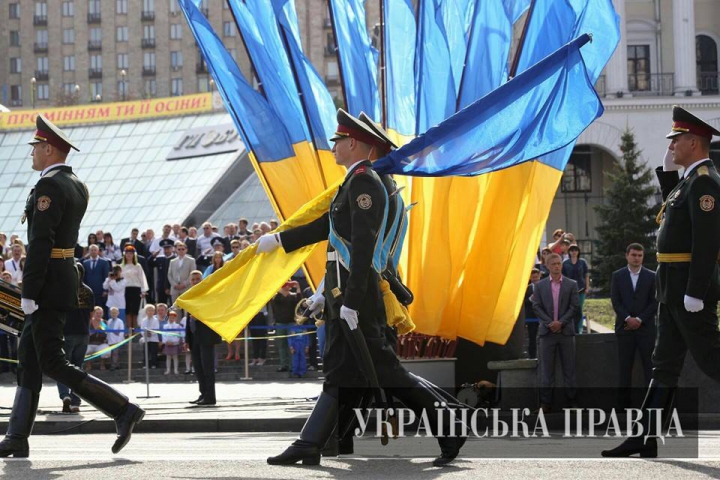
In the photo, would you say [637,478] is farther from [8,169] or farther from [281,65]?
[8,169]

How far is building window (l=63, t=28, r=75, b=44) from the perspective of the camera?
118875mm

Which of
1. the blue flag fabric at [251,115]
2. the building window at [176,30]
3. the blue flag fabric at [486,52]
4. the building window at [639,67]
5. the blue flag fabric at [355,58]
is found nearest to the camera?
the blue flag fabric at [486,52]

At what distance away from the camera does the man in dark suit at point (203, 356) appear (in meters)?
16.2

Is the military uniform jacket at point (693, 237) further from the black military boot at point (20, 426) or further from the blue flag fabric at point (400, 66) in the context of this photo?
the blue flag fabric at point (400, 66)

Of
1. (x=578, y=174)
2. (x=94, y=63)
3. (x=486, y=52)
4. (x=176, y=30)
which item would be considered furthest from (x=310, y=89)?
(x=94, y=63)

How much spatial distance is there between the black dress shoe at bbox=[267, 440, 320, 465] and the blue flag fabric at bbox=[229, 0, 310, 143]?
25.6ft

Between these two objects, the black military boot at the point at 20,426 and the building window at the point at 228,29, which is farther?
the building window at the point at 228,29

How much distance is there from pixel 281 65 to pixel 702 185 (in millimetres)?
8451

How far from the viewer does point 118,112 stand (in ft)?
199

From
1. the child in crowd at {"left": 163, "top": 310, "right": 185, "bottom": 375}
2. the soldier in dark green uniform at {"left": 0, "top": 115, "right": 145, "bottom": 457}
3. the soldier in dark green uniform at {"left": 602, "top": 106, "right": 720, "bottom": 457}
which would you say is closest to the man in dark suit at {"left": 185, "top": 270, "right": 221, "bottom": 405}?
the child in crowd at {"left": 163, "top": 310, "right": 185, "bottom": 375}

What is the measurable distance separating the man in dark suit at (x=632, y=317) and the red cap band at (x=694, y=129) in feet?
19.1

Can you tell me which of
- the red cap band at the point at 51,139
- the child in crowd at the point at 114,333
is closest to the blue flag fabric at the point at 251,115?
the red cap band at the point at 51,139

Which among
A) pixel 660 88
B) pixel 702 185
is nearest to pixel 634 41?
pixel 660 88

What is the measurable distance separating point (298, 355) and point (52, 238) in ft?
41.5
